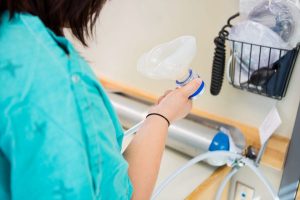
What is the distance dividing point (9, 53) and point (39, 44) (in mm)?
41

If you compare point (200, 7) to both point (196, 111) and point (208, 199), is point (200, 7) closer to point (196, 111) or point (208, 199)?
point (196, 111)

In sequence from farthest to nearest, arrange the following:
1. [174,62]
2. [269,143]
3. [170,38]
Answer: [170,38]
[269,143]
[174,62]

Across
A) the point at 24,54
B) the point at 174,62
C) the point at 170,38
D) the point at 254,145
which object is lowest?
the point at 254,145

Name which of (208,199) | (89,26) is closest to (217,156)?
(208,199)

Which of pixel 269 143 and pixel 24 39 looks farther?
→ pixel 269 143

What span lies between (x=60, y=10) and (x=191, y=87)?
0.42m

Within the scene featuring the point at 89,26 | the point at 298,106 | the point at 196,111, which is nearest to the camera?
the point at 89,26

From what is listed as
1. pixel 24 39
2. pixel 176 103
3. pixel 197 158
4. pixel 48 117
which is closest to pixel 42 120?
pixel 48 117

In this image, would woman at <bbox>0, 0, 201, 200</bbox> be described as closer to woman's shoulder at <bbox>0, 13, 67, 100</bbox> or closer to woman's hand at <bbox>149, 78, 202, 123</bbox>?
woman's shoulder at <bbox>0, 13, 67, 100</bbox>

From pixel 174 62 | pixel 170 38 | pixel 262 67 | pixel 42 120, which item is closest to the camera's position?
pixel 42 120

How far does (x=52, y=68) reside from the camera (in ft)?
1.42

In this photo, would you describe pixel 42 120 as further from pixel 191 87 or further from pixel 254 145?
pixel 254 145

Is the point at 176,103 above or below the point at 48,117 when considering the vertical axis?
below

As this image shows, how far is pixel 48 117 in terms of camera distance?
420 millimetres
